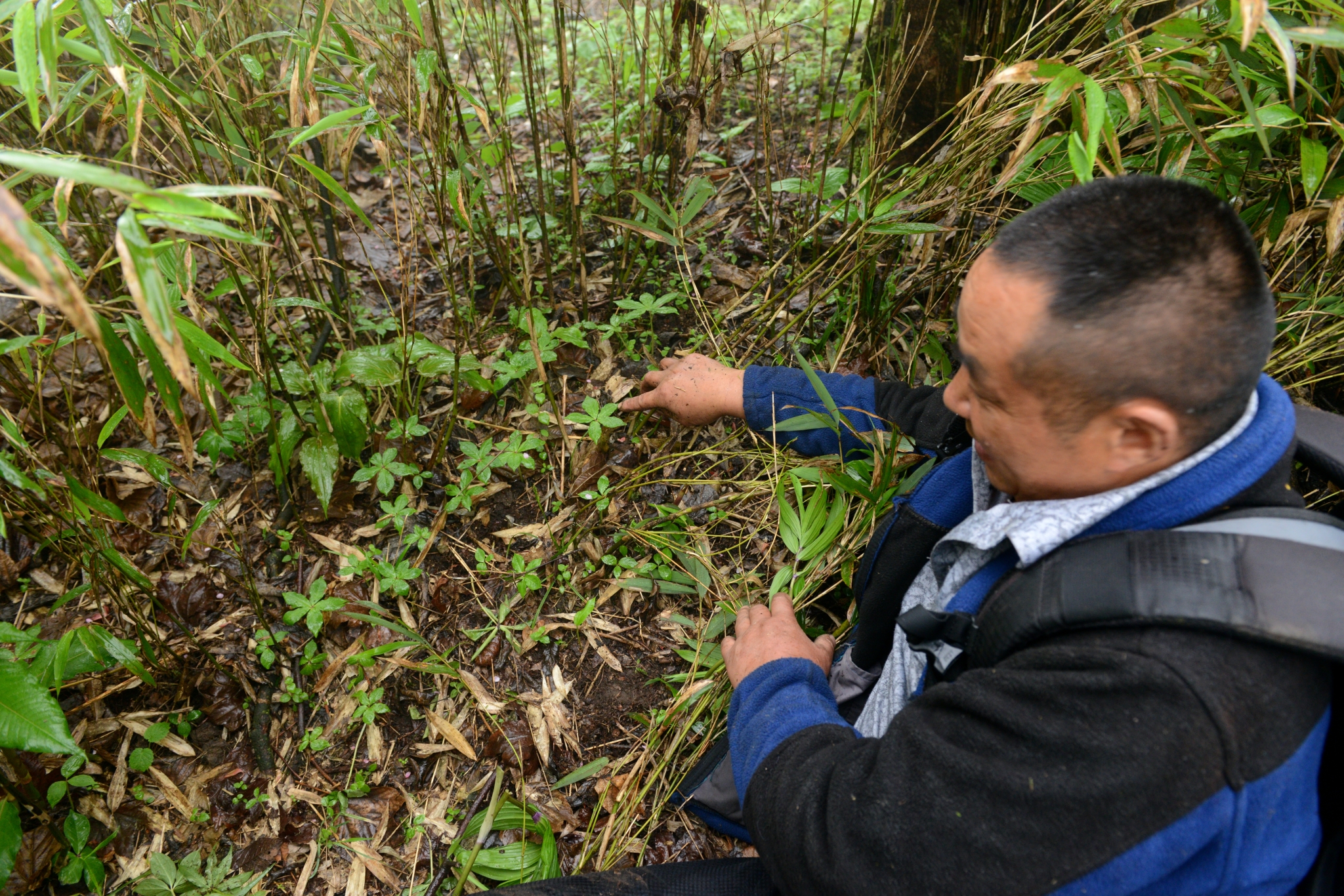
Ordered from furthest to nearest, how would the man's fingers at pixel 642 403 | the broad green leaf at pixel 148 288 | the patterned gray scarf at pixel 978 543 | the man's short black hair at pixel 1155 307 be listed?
the man's fingers at pixel 642 403
the patterned gray scarf at pixel 978 543
the man's short black hair at pixel 1155 307
the broad green leaf at pixel 148 288

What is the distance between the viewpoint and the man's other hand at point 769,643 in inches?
69.8

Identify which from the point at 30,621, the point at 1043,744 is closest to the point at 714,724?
the point at 1043,744

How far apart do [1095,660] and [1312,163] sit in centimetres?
135

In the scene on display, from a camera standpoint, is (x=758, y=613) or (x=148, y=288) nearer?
(x=148, y=288)

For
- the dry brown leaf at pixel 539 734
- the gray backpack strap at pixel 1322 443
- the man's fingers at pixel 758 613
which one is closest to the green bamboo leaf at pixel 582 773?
the dry brown leaf at pixel 539 734

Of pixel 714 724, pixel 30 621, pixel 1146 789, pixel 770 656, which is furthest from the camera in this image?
pixel 30 621

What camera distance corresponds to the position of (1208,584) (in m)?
1.01

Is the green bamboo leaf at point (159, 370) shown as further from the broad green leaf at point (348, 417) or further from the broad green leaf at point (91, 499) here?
the broad green leaf at point (348, 417)

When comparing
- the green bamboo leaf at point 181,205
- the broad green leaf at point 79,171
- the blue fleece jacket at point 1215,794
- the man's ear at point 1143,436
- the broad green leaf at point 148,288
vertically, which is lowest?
the blue fleece jacket at point 1215,794

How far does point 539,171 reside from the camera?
2.39 m

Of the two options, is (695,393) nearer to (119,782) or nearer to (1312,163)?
(1312,163)

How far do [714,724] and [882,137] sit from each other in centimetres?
175

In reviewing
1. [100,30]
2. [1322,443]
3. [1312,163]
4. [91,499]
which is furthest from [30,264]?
[1312,163]

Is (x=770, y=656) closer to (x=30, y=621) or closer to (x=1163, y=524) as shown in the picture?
(x=1163, y=524)
